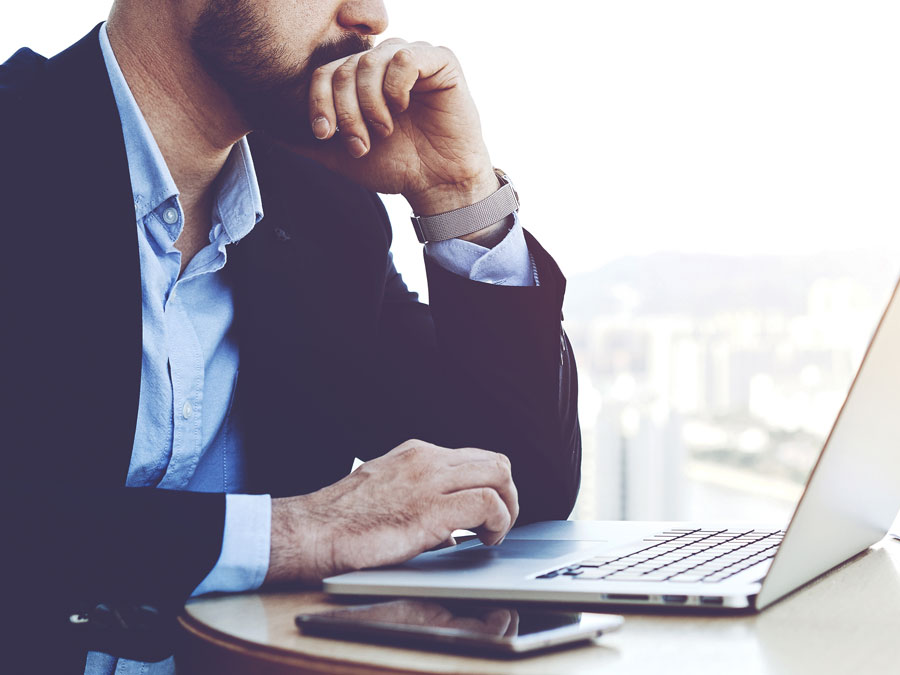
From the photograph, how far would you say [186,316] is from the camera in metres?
1.25

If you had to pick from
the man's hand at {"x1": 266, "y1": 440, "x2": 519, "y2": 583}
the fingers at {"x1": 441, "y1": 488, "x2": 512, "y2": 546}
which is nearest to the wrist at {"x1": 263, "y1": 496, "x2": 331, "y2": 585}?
the man's hand at {"x1": 266, "y1": 440, "x2": 519, "y2": 583}

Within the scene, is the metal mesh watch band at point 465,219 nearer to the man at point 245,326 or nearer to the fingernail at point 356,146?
the man at point 245,326

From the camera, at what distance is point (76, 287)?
1.01m

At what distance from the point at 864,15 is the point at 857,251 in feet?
15.6

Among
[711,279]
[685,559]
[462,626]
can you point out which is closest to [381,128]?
[685,559]

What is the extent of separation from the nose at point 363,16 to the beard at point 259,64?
0.6 inches

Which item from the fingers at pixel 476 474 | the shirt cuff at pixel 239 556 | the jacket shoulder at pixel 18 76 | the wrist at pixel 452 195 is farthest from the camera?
the wrist at pixel 452 195

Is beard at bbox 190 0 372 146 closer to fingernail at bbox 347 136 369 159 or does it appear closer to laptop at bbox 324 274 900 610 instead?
fingernail at bbox 347 136 369 159

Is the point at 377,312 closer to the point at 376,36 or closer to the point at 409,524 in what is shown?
the point at 376,36

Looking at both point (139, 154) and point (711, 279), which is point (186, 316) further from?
point (711, 279)

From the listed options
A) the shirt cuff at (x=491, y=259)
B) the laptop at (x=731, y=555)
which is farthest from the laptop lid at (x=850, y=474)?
the shirt cuff at (x=491, y=259)

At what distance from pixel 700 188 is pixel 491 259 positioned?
9042 millimetres

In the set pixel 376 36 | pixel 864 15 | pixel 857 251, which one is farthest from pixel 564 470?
pixel 864 15

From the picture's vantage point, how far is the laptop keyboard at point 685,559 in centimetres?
69
